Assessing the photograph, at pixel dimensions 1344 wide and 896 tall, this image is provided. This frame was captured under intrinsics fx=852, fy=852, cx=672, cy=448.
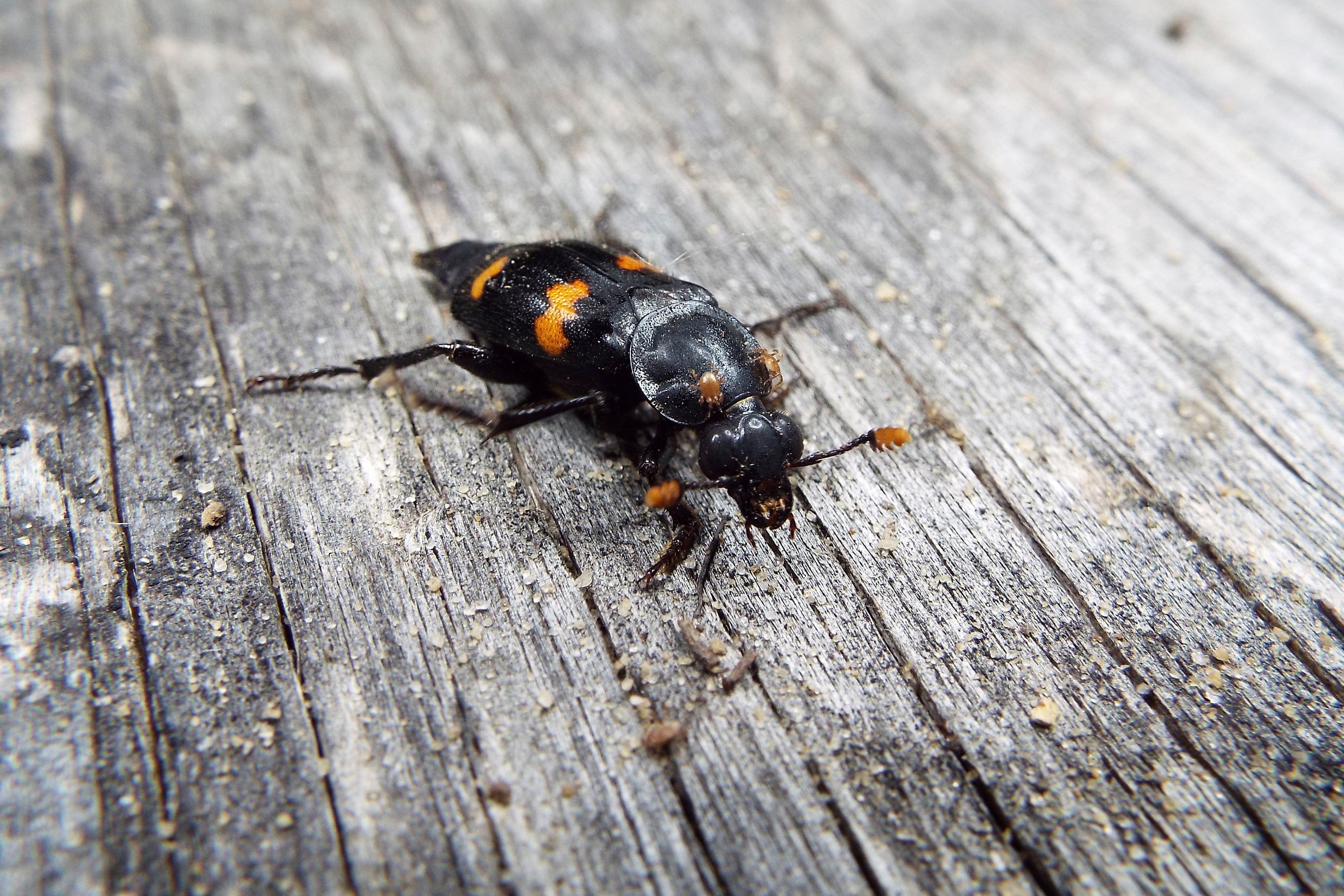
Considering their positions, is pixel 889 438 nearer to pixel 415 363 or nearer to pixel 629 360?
pixel 629 360

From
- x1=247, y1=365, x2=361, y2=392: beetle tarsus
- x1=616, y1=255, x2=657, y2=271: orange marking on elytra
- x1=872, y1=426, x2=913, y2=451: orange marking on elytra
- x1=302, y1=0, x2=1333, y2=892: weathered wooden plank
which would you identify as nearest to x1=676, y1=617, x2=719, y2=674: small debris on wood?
x1=872, y1=426, x2=913, y2=451: orange marking on elytra

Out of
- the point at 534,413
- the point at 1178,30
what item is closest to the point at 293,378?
the point at 534,413

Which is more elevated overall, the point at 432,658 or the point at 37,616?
the point at 432,658

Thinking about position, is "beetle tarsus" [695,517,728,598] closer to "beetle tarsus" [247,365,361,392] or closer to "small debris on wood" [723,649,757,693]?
"small debris on wood" [723,649,757,693]

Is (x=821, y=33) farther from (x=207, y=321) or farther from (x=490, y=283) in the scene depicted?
(x=207, y=321)

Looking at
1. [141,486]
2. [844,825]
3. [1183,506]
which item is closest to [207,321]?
[141,486]

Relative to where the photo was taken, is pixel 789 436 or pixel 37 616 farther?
pixel 789 436

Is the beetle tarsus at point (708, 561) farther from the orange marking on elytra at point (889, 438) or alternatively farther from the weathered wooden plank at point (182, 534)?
the weathered wooden plank at point (182, 534)

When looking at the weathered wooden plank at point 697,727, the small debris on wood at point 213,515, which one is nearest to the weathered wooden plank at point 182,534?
the small debris on wood at point 213,515

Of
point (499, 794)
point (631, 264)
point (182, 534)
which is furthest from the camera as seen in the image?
point (631, 264)
